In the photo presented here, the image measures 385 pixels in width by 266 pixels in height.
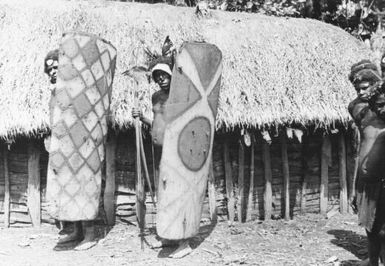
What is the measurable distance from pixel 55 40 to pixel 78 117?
92.3 inches

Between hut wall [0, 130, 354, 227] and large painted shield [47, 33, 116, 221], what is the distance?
1.11 metres

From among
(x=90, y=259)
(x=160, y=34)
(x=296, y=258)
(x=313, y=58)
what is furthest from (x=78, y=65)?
(x=313, y=58)

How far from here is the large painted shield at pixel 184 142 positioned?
207 inches

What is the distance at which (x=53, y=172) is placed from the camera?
555 cm

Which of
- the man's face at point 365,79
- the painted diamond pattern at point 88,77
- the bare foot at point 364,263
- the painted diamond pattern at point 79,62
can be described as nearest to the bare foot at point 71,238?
the painted diamond pattern at point 88,77

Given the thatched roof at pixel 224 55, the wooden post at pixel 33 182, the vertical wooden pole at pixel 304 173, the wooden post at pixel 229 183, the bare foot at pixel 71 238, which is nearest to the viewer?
the bare foot at pixel 71 238

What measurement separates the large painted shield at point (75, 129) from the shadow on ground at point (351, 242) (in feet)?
9.45

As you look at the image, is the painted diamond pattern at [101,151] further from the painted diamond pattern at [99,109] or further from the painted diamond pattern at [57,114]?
the painted diamond pattern at [57,114]

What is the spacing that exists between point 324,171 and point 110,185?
3043 millimetres

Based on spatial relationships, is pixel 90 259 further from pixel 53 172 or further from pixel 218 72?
pixel 218 72

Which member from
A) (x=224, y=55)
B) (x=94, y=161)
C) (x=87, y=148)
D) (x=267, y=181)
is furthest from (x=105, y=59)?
(x=267, y=181)

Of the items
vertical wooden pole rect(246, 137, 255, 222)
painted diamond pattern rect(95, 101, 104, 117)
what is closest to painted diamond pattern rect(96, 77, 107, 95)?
painted diamond pattern rect(95, 101, 104, 117)

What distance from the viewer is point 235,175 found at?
7.11 metres

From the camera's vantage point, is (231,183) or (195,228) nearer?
(195,228)
